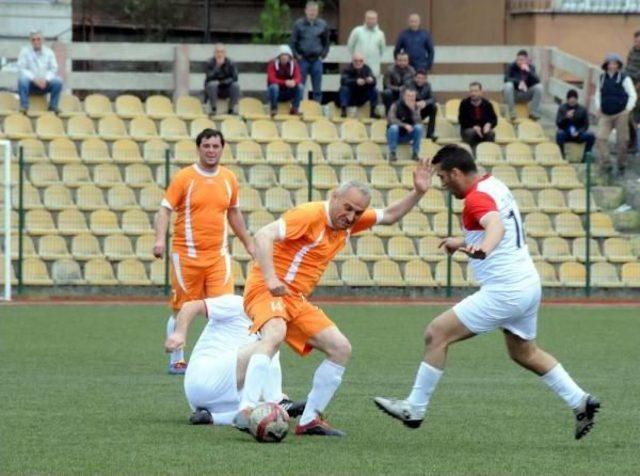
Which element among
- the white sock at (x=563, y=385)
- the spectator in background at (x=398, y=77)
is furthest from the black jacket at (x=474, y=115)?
the white sock at (x=563, y=385)

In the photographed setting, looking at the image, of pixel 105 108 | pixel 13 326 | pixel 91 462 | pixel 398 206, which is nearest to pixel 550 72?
pixel 105 108

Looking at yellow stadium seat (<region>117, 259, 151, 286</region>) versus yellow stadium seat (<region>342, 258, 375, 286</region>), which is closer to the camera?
yellow stadium seat (<region>117, 259, 151, 286</region>)

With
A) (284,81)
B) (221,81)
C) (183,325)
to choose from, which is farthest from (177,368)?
(284,81)

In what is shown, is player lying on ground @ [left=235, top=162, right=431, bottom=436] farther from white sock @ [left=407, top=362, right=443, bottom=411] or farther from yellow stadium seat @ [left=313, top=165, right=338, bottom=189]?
yellow stadium seat @ [left=313, top=165, right=338, bottom=189]

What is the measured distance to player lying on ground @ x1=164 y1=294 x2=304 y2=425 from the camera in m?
10.8

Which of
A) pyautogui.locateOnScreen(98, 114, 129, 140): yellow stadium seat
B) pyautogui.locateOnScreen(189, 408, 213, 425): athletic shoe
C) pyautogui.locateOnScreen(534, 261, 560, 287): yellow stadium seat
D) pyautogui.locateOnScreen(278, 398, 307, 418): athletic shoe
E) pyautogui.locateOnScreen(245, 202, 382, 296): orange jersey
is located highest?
pyautogui.locateOnScreen(98, 114, 129, 140): yellow stadium seat

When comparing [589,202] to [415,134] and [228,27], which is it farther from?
[228,27]

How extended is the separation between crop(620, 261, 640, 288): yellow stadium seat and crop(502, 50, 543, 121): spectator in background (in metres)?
4.61

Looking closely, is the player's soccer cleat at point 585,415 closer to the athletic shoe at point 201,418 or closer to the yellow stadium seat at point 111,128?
the athletic shoe at point 201,418

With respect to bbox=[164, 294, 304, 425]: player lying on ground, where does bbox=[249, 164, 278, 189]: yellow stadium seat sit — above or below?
above

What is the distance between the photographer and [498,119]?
2861 centimetres

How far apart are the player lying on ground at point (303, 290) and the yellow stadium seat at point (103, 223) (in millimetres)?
14634

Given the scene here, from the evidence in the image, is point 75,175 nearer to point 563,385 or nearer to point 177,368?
point 177,368

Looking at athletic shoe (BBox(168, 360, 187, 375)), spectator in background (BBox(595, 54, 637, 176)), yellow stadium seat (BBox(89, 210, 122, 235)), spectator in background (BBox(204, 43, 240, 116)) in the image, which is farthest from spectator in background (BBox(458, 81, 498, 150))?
athletic shoe (BBox(168, 360, 187, 375))
